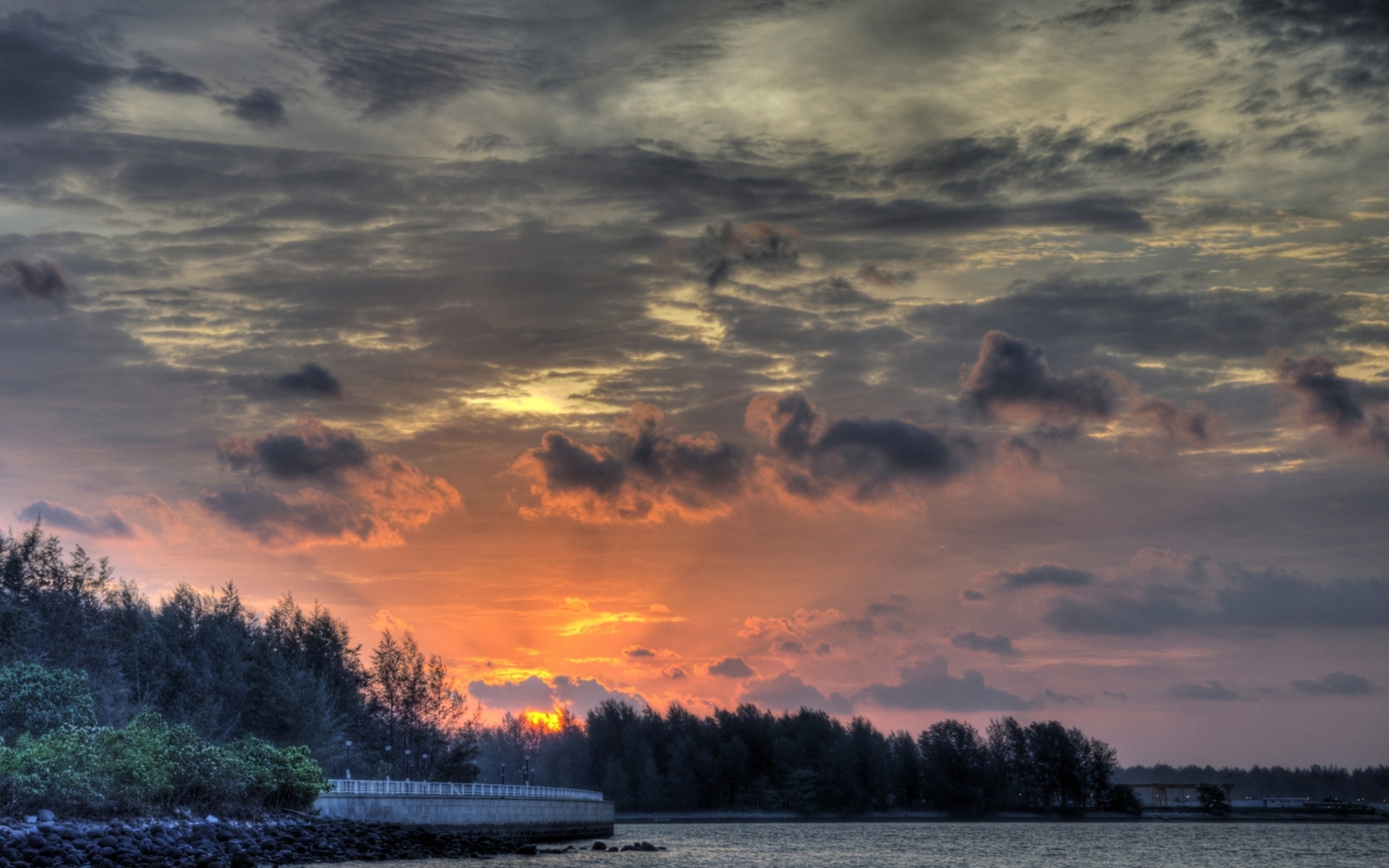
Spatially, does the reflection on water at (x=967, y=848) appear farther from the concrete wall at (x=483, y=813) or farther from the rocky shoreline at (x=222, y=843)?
the concrete wall at (x=483, y=813)

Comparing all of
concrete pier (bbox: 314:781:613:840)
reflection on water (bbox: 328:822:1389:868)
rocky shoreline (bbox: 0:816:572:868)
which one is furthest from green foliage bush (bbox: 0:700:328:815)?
reflection on water (bbox: 328:822:1389:868)

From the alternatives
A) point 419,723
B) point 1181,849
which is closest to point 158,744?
point 419,723

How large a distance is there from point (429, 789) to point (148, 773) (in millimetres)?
25616

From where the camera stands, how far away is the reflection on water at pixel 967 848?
307ft

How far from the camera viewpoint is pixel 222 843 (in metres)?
64.2

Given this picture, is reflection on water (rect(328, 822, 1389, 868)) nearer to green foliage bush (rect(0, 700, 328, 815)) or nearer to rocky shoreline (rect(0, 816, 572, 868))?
rocky shoreline (rect(0, 816, 572, 868))

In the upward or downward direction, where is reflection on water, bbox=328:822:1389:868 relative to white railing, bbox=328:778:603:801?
downward

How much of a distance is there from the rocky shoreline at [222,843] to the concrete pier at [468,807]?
1.62 m

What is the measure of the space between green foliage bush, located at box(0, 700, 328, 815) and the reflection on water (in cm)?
1027

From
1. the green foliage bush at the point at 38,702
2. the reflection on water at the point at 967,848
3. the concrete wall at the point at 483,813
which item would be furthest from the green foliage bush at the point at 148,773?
the reflection on water at the point at 967,848

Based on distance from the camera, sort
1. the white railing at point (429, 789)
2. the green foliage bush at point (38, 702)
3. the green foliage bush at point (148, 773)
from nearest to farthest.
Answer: the green foliage bush at point (148, 773), the green foliage bush at point (38, 702), the white railing at point (429, 789)

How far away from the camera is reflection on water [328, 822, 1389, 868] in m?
93.6

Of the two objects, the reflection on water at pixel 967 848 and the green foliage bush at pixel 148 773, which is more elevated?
the green foliage bush at pixel 148 773

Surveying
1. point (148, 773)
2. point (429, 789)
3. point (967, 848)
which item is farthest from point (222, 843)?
point (967, 848)
